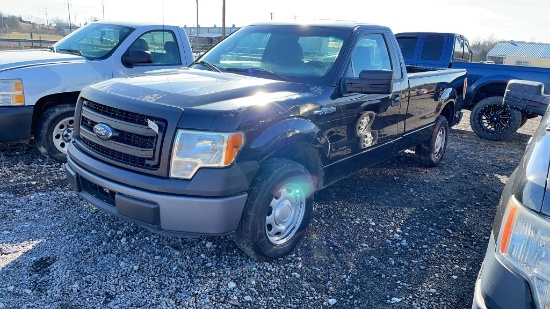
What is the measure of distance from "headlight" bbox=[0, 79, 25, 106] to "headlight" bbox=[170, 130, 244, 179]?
3134 millimetres

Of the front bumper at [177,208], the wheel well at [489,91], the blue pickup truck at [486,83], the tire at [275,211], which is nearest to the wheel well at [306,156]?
the tire at [275,211]

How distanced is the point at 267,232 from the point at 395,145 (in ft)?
7.43

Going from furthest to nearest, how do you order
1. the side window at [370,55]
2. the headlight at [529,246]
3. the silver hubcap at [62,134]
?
the silver hubcap at [62,134] < the side window at [370,55] < the headlight at [529,246]

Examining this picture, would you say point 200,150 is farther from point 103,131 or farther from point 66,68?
point 66,68

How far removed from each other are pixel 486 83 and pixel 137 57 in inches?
268

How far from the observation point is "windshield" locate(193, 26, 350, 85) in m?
3.79

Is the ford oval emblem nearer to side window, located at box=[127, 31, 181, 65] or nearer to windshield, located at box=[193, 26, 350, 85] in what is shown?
windshield, located at box=[193, 26, 350, 85]

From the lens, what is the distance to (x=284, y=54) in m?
4.00

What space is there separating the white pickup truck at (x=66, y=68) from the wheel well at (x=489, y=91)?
20.1 feet

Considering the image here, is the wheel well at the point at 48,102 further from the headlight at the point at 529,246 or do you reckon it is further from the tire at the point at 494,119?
the tire at the point at 494,119

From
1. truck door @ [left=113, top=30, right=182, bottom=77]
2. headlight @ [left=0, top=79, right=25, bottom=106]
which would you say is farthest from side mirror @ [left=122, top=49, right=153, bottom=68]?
headlight @ [left=0, top=79, right=25, bottom=106]

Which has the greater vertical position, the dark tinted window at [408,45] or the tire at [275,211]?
the dark tinted window at [408,45]

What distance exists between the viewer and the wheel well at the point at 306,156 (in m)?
3.29

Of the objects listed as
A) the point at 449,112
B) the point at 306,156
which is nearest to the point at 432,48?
the point at 449,112
